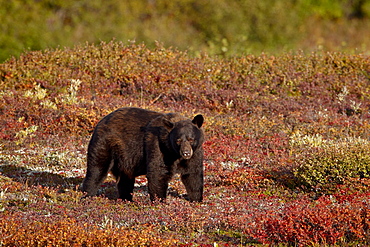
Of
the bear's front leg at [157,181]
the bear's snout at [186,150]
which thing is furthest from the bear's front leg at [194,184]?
the bear's snout at [186,150]

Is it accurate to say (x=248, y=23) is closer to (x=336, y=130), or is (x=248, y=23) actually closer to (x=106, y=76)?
(x=106, y=76)

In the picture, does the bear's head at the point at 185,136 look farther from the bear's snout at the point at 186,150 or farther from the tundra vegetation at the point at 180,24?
the tundra vegetation at the point at 180,24

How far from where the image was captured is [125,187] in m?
9.38

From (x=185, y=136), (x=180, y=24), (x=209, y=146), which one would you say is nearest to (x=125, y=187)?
(x=185, y=136)

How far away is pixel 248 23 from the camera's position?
39.4m

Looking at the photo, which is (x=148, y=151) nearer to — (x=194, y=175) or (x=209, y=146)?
(x=194, y=175)

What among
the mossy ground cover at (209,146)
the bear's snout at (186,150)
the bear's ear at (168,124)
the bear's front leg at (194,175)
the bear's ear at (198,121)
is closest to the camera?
the mossy ground cover at (209,146)

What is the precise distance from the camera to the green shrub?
31.0 feet

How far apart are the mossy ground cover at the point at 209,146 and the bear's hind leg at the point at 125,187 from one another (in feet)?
0.60

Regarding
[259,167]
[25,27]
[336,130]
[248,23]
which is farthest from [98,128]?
[248,23]

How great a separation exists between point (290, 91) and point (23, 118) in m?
8.86

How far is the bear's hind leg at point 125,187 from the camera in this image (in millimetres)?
9359

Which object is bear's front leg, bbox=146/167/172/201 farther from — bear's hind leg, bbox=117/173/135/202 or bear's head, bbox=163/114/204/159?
bear's hind leg, bbox=117/173/135/202

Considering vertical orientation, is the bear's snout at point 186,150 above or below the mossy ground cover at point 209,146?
above
